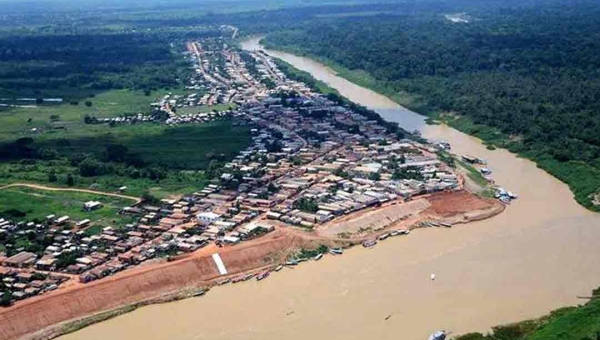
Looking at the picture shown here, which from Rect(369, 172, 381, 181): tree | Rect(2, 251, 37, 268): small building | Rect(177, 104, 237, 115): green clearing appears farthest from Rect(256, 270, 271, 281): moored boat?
Rect(177, 104, 237, 115): green clearing

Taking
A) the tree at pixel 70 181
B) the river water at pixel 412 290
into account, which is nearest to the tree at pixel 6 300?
the river water at pixel 412 290

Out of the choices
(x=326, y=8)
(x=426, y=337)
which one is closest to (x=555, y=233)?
(x=426, y=337)

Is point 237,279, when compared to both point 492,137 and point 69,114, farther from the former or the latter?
point 69,114

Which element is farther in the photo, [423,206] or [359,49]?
[359,49]

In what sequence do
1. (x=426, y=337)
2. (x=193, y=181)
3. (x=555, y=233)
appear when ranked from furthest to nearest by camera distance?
(x=193, y=181)
(x=555, y=233)
(x=426, y=337)

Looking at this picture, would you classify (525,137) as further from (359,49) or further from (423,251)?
(359,49)

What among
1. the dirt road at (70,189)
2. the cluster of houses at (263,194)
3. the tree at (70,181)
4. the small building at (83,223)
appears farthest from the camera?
the tree at (70,181)

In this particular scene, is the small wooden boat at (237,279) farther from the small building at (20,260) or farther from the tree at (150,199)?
the tree at (150,199)

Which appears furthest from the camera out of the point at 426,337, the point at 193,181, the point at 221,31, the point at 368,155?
Answer: the point at 221,31
